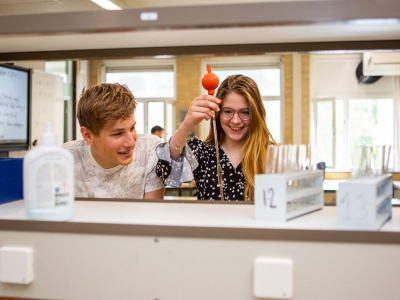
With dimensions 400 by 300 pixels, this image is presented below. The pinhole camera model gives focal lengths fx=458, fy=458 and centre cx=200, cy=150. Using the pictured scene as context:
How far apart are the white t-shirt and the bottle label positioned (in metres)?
0.59

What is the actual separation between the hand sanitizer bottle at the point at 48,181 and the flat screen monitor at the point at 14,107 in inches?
155

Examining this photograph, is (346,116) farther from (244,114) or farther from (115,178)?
(115,178)

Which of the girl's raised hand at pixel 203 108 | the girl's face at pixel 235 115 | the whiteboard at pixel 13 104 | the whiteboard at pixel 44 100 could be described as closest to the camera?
the girl's raised hand at pixel 203 108

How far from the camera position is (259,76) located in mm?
8602

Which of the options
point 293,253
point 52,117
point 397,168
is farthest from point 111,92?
point 397,168

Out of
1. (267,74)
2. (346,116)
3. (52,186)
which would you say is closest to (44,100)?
(267,74)

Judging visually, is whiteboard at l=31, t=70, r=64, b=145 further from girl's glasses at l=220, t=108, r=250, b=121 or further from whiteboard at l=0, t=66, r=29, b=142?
girl's glasses at l=220, t=108, r=250, b=121

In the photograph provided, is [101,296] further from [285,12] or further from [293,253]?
[285,12]

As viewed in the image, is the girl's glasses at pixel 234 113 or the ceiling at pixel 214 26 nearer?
the ceiling at pixel 214 26

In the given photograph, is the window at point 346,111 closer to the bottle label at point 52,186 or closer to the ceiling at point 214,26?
the ceiling at point 214,26

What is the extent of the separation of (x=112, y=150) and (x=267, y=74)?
7.52 m

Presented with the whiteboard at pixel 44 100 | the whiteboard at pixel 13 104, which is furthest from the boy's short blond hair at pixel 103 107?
the whiteboard at pixel 44 100

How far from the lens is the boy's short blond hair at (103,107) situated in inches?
52.8

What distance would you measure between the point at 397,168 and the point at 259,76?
3.15 metres
